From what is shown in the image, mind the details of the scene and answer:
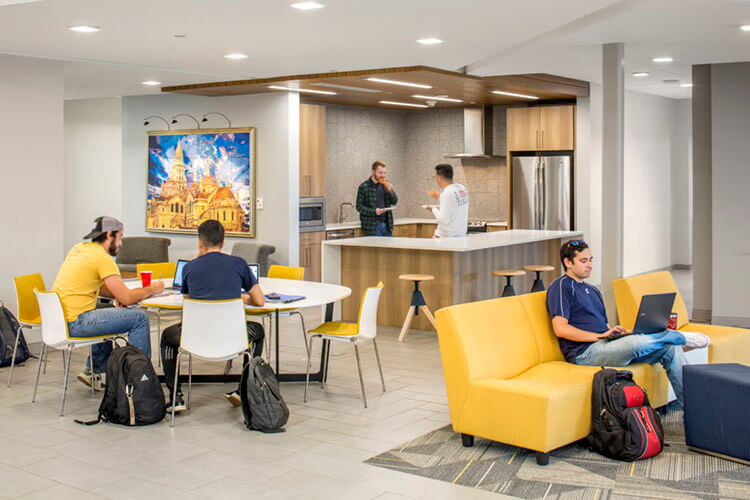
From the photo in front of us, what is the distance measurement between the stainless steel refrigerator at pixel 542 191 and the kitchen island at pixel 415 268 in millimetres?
2487

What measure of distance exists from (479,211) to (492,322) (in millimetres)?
8320

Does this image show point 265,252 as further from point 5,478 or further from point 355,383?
point 5,478

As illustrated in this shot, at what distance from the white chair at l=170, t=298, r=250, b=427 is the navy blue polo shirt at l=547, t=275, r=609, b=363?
1941 millimetres

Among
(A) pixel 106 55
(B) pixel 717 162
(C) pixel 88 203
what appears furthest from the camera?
(C) pixel 88 203

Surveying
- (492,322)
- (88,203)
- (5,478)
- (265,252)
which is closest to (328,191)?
(265,252)

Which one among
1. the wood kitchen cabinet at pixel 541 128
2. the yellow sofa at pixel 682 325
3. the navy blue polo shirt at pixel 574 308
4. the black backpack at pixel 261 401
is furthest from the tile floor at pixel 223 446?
the wood kitchen cabinet at pixel 541 128

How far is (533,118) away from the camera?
11594mm

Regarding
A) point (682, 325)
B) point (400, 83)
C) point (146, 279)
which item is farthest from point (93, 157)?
point (682, 325)

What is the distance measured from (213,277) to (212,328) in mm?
322

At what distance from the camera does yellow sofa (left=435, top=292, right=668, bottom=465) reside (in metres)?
4.24

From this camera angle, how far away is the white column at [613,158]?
7.28 meters

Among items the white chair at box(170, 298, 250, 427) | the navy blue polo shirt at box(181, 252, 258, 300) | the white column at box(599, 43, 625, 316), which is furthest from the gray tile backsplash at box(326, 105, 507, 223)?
the white chair at box(170, 298, 250, 427)

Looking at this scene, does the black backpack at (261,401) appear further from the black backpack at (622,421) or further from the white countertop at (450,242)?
the white countertop at (450,242)

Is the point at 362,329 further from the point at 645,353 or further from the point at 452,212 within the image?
the point at 452,212
